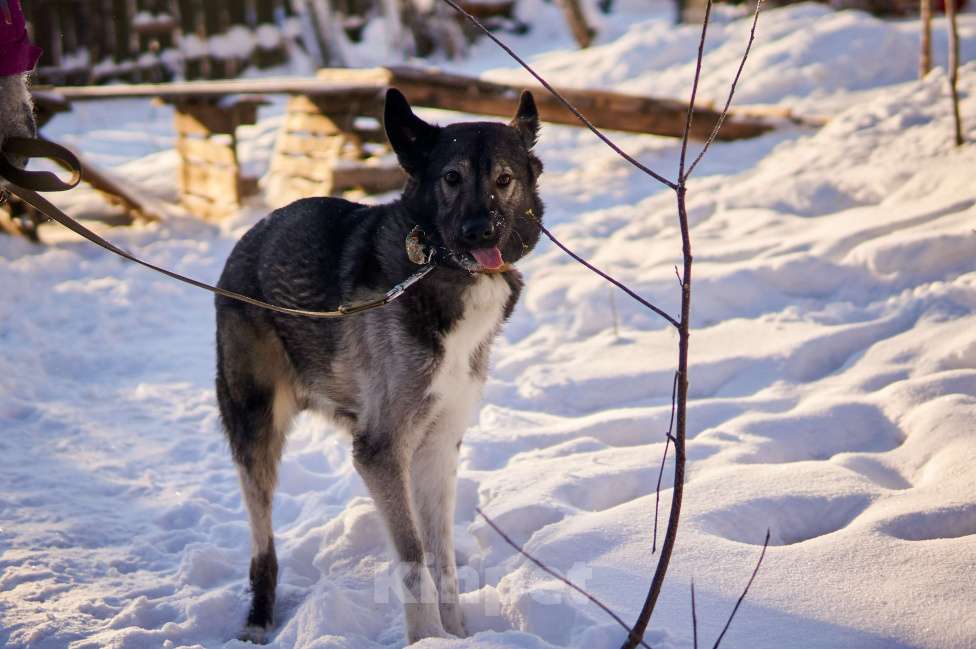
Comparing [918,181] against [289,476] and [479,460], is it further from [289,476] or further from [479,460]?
[289,476]

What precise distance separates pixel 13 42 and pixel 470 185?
55.9 inches

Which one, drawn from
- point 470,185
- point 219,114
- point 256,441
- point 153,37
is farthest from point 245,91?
point 153,37

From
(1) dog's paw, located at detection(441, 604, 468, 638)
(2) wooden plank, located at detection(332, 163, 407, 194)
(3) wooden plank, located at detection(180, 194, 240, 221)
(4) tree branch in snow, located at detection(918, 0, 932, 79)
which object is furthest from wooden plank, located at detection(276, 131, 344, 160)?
(1) dog's paw, located at detection(441, 604, 468, 638)

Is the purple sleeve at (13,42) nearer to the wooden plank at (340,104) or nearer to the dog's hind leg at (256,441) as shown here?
the dog's hind leg at (256,441)

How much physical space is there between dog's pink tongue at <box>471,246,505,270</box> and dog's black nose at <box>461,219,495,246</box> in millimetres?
52

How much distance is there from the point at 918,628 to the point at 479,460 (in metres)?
2.07

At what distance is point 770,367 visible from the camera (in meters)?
4.53

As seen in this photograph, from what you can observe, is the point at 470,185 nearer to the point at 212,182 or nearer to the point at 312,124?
the point at 312,124

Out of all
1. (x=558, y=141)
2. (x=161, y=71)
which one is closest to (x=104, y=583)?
(x=558, y=141)

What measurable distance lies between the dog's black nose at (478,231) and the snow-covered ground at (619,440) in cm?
111

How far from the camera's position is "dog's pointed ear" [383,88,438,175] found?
306 centimetres

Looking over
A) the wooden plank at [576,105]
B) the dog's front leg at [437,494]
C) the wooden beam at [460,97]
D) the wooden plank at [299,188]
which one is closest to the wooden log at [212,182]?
the wooden plank at [299,188]

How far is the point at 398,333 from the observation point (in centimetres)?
293

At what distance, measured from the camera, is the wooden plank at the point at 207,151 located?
9.03 meters
